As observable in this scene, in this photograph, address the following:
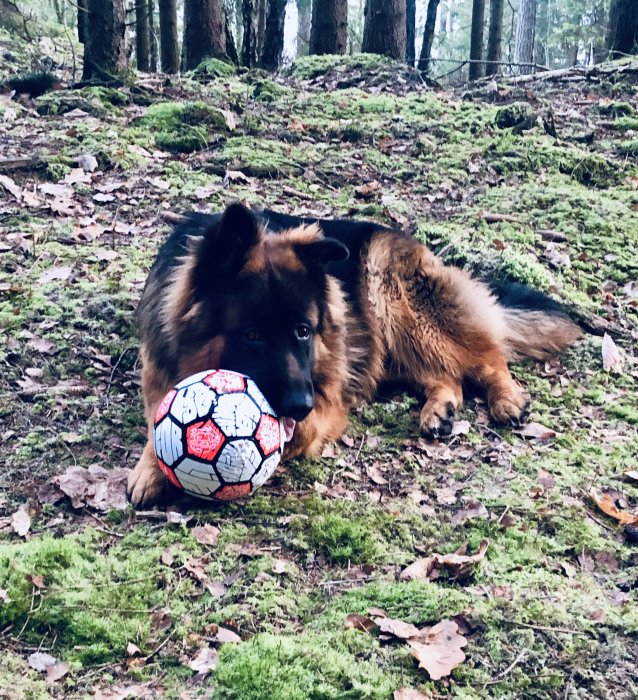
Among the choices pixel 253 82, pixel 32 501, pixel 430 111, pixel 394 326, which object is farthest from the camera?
pixel 253 82

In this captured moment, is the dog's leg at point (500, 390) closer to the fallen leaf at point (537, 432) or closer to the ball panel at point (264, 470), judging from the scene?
the fallen leaf at point (537, 432)

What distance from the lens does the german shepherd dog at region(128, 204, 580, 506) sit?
4.29m

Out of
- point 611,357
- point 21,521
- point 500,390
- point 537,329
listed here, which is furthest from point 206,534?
point 611,357

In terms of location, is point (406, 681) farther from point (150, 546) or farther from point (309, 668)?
point (150, 546)

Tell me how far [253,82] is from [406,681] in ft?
36.6

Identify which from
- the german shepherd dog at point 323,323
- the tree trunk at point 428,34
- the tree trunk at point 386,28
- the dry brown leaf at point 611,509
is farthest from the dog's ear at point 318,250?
the tree trunk at point 428,34

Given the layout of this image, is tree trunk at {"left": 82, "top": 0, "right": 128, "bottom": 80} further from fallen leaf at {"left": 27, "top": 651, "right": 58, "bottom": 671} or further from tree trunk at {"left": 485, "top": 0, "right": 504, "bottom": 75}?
tree trunk at {"left": 485, "top": 0, "right": 504, "bottom": 75}

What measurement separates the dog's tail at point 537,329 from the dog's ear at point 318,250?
2.30 metres

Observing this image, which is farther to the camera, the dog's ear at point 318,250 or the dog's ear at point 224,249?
the dog's ear at point 318,250

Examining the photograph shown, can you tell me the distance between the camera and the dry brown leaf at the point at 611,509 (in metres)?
4.13

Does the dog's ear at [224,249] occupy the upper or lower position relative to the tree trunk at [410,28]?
lower

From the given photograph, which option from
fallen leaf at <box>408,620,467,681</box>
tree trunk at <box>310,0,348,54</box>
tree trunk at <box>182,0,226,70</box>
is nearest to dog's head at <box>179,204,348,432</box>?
fallen leaf at <box>408,620,467,681</box>

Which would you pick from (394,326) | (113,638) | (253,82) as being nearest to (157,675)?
(113,638)

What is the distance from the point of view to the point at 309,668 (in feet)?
9.11
